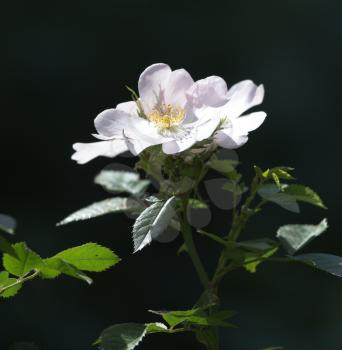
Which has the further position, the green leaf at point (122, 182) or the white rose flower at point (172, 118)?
A: the green leaf at point (122, 182)

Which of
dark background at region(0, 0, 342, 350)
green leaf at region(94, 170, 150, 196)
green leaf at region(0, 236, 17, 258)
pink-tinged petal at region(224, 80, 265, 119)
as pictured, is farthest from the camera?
dark background at region(0, 0, 342, 350)

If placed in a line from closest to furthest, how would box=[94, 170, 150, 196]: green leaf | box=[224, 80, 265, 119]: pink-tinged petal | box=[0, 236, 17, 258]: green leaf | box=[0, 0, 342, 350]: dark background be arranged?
1. box=[0, 236, 17, 258]: green leaf
2. box=[224, 80, 265, 119]: pink-tinged petal
3. box=[94, 170, 150, 196]: green leaf
4. box=[0, 0, 342, 350]: dark background

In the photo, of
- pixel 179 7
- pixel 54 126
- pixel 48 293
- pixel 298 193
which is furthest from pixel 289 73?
pixel 298 193

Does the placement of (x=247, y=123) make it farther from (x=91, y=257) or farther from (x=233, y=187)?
(x=91, y=257)

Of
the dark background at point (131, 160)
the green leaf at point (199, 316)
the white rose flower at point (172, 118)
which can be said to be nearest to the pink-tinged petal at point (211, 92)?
the white rose flower at point (172, 118)

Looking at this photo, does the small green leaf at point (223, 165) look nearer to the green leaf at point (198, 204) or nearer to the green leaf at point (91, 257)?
the green leaf at point (198, 204)

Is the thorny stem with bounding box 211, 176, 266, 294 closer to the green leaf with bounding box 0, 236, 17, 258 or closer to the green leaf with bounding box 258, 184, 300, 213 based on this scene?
the green leaf with bounding box 258, 184, 300, 213

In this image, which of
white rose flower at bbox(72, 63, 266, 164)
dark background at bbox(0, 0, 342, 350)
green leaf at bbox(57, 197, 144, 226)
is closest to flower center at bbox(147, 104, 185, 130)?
white rose flower at bbox(72, 63, 266, 164)

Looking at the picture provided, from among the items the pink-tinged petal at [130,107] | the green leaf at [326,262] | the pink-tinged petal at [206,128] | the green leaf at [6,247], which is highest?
the pink-tinged petal at [130,107]
